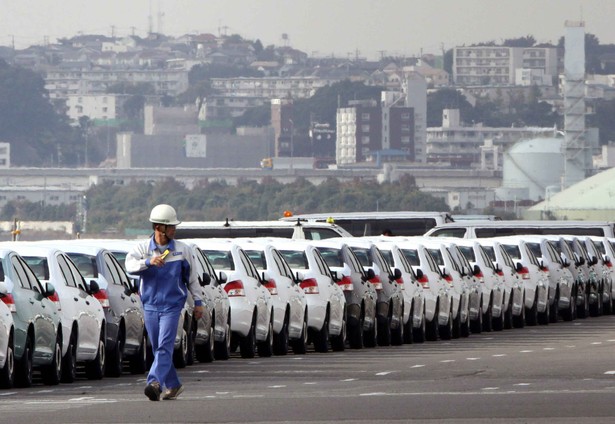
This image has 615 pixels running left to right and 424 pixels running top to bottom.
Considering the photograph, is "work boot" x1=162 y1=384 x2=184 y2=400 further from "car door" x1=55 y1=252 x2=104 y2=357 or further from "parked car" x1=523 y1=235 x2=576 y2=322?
"parked car" x1=523 y1=235 x2=576 y2=322

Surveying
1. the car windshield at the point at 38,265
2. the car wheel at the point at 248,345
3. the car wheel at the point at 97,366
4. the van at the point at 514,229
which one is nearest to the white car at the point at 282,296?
the car wheel at the point at 248,345

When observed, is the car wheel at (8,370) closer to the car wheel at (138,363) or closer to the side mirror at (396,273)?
the car wheel at (138,363)

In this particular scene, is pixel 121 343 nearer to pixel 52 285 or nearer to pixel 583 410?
pixel 52 285

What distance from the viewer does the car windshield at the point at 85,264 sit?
2302 centimetres

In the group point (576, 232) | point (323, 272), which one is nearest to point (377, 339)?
point (323, 272)

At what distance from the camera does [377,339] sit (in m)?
30.8

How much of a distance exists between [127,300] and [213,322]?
98.7 inches

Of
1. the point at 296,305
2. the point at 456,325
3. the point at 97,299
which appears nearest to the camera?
the point at 97,299

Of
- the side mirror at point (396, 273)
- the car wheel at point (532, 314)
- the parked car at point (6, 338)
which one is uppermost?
the side mirror at point (396, 273)

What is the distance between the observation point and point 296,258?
28906mm

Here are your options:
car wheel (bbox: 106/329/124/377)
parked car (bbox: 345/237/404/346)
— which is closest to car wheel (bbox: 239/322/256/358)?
car wheel (bbox: 106/329/124/377)

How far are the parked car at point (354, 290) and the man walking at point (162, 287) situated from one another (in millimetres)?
11368

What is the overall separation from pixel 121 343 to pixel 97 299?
85cm

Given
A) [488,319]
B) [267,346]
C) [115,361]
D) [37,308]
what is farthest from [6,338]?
[488,319]
